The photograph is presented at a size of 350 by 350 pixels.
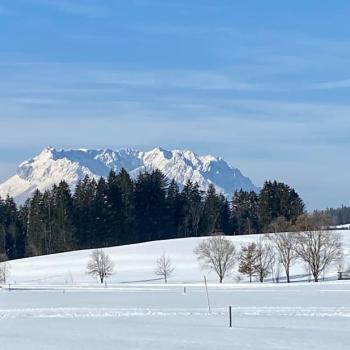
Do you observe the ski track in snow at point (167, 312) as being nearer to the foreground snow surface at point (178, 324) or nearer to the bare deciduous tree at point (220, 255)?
the foreground snow surface at point (178, 324)

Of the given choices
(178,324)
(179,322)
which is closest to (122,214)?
(179,322)

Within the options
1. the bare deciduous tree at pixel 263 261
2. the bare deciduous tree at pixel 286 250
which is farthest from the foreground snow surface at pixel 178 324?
the bare deciduous tree at pixel 286 250

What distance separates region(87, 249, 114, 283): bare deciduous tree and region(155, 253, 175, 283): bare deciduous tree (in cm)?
558

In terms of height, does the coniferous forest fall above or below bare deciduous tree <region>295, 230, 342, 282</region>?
above

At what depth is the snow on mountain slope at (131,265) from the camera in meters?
97.1

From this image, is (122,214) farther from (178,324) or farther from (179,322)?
(178,324)

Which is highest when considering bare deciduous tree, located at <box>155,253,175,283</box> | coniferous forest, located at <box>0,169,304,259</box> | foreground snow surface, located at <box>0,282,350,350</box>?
coniferous forest, located at <box>0,169,304,259</box>

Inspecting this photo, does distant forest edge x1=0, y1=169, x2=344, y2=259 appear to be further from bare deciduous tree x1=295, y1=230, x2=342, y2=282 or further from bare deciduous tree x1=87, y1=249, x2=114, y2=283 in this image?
bare deciduous tree x1=295, y1=230, x2=342, y2=282

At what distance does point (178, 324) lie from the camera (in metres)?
34.3

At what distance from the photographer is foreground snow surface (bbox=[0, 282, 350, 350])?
87.9ft

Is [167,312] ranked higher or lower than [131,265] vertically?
lower

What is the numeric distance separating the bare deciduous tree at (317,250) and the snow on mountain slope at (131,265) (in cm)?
231

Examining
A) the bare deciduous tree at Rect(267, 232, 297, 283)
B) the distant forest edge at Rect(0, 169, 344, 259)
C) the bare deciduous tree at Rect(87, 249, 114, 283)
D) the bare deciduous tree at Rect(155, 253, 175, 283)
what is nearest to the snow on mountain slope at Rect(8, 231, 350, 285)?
the bare deciduous tree at Rect(155, 253, 175, 283)

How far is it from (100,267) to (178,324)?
210 feet
